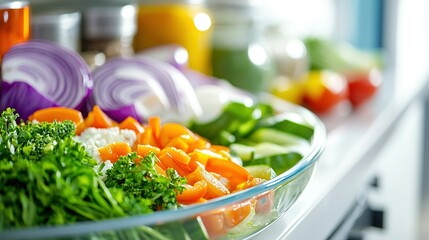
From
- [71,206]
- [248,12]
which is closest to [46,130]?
[71,206]

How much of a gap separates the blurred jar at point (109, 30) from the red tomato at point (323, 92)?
1.75 feet

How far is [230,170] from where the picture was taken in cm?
92

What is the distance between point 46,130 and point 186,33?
0.87 meters

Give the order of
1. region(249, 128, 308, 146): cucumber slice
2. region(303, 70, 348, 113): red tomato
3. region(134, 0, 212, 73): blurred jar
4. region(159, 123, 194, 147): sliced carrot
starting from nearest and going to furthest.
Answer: region(159, 123, 194, 147): sliced carrot → region(249, 128, 308, 146): cucumber slice → region(134, 0, 212, 73): blurred jar → region(303, 70, 348, 113): red tomato

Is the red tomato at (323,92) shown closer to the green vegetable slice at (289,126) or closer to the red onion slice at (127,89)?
the green vegetable slice at (289,126)

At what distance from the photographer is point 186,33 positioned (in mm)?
1666

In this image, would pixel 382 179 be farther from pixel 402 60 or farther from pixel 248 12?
pixel 402 60

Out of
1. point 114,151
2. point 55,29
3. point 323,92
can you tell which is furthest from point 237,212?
point 323,92

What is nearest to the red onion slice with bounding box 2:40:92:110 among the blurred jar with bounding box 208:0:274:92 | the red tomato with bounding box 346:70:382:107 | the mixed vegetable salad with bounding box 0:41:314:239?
the mixed vegetable salad with bounding box 0:41:314:239

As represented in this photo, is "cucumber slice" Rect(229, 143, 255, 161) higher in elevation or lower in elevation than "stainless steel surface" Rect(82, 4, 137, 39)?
lower

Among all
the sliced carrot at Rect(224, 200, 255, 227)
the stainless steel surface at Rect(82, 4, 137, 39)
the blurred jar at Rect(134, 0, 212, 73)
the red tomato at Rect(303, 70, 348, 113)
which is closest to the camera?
the sliced carrot at Rect(224, 200, 255, 227)

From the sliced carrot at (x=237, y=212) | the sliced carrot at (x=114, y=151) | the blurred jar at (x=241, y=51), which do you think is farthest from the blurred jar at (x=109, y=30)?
the sliced carrot at (x=237, y=212)

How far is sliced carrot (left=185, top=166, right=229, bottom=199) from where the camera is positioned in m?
0.86

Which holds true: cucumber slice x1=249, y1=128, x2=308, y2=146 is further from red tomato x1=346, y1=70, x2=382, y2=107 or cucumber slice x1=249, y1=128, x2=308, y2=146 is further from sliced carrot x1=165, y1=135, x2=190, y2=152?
red tomato x1=346, y1=70, x2=382, y2=107
